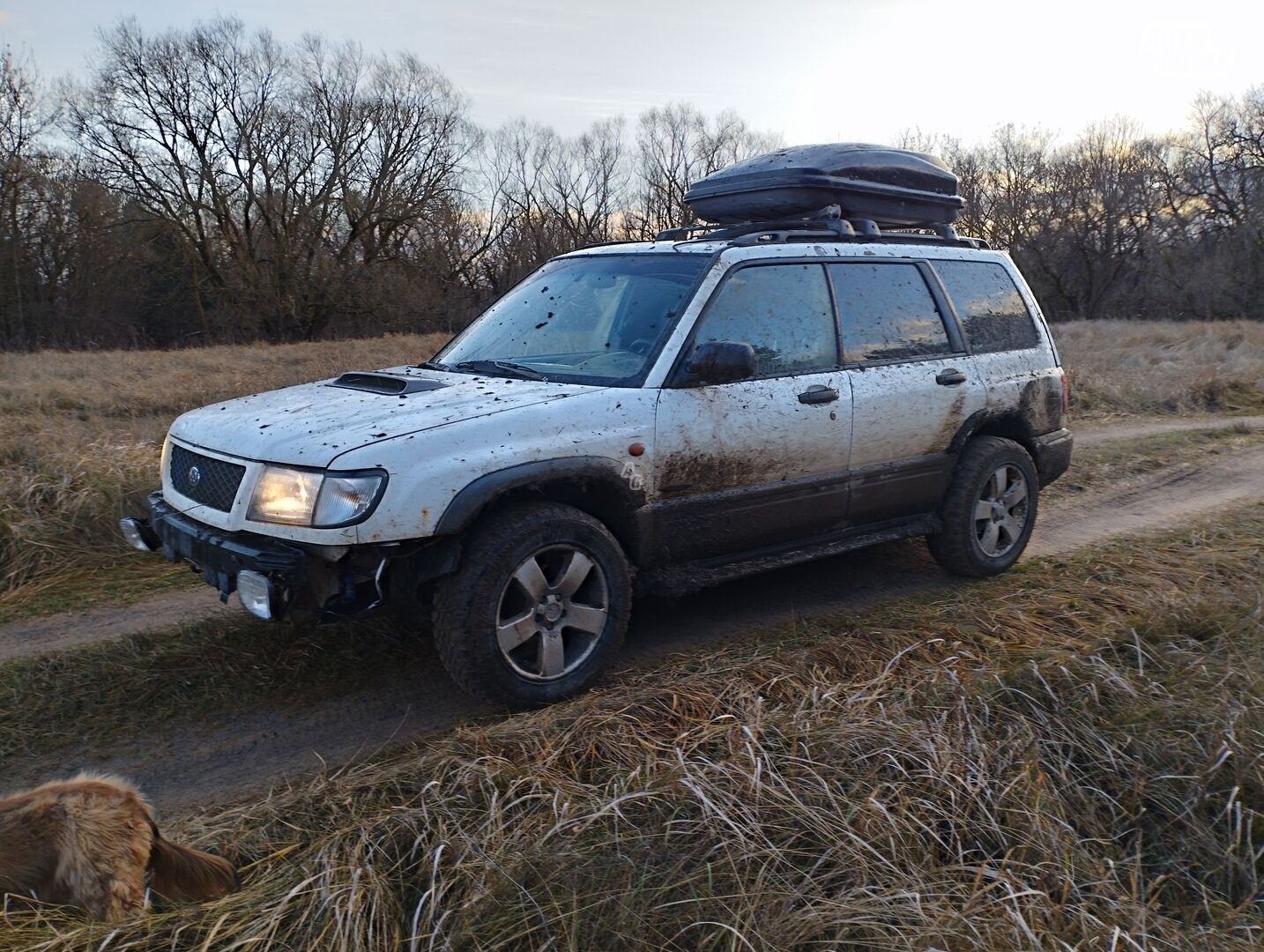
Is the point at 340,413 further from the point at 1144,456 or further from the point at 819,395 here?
the point at 1144,456

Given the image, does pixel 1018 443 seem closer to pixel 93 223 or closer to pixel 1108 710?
pixel 1108 710

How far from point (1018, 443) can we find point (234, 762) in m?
4.54

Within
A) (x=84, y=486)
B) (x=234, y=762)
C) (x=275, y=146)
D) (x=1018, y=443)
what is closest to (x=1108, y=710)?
(x=1018, y=443)

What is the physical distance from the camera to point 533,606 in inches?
157

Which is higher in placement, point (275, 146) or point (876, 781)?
point (275, 146)

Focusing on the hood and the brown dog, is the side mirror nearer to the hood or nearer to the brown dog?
the hood

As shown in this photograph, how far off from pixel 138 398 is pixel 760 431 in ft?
33.4

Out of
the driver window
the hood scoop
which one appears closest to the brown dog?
the hood scoop

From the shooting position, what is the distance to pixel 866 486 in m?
5.16

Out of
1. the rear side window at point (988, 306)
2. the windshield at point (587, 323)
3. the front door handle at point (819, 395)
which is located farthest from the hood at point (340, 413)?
the rear side window at point (988, 306)

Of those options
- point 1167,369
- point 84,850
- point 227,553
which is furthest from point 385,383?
point 1167,369

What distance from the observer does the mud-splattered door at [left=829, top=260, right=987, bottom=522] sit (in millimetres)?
5098

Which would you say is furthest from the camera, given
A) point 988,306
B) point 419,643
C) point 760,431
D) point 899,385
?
point 988,306

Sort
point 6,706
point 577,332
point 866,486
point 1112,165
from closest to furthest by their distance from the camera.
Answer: point 6,706, point 577,332, point 866,486, point 1112,165
